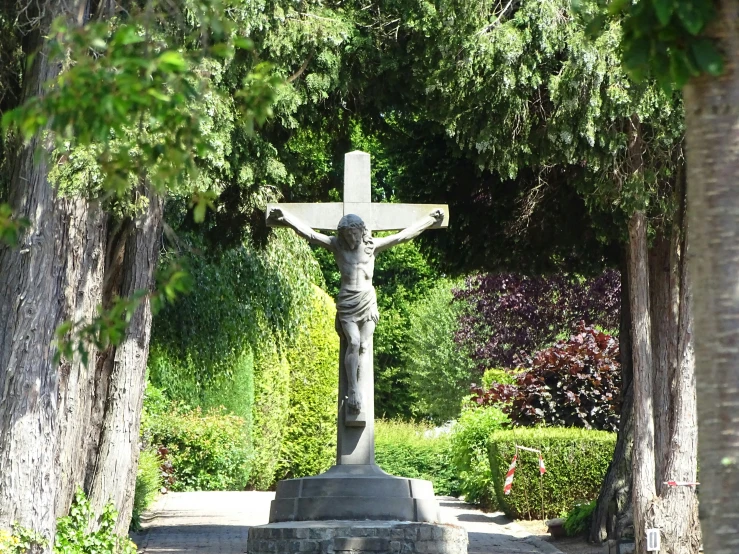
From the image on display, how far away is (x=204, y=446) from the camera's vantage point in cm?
2325

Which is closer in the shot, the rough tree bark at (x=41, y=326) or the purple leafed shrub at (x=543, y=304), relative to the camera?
the rough tree bark at (x=41, y=326)

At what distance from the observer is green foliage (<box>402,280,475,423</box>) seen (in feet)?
121

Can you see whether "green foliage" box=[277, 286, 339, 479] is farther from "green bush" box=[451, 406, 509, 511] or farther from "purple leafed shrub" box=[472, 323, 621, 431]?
"purple leafed shrub" box=[472, 323, 621, 431]

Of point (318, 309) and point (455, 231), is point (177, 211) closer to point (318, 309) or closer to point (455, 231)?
point (455, 231)

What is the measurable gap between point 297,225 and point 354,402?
1.85 m

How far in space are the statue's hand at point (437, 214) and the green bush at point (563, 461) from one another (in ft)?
19.1

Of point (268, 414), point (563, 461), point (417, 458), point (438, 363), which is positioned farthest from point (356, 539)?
point (438, 363)

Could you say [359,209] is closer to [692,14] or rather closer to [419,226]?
[419,226]

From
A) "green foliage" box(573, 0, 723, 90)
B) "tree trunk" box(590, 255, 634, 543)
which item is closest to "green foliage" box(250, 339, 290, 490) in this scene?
"tree trunk" box(590, 255, 634, 543)

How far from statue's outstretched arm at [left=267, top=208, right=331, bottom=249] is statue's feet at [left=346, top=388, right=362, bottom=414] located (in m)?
1.47

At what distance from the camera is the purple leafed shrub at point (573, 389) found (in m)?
17.5

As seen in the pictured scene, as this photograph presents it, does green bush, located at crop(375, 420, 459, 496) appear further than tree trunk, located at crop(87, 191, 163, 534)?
Yes

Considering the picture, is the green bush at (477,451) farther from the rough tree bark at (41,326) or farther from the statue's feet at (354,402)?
the rough tree bark at (41,326)

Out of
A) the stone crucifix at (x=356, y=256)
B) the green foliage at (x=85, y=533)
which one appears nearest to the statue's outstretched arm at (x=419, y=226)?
the stone crucifix at (x=356, y=256)
